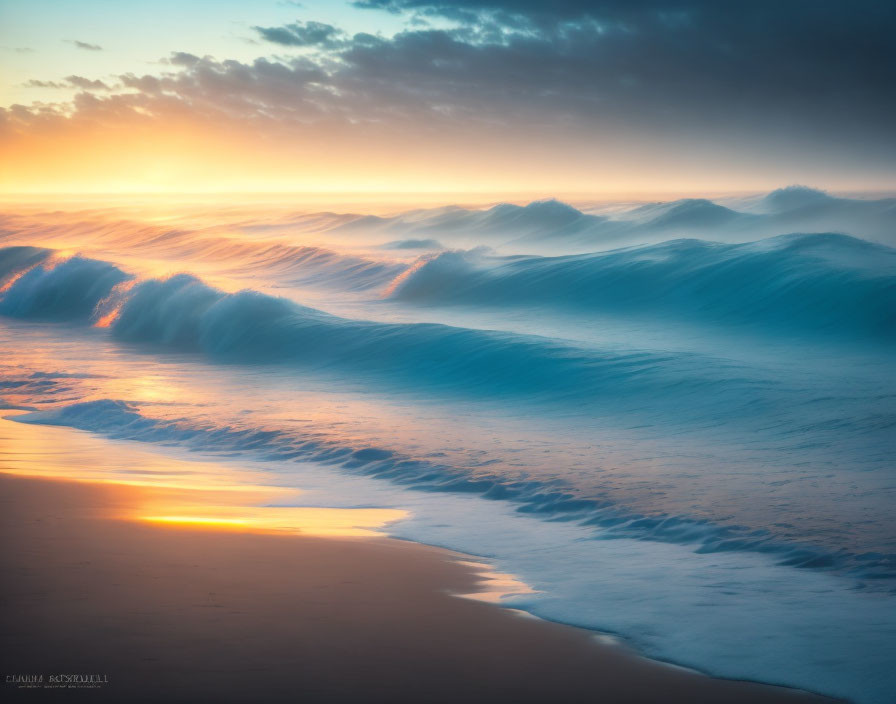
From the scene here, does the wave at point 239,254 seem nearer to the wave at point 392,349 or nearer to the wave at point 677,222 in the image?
the wave at point 392,349

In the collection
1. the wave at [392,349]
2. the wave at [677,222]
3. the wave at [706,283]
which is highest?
the wave at [677,222]

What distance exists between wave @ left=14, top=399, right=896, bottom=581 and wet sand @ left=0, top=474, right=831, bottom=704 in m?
1.33

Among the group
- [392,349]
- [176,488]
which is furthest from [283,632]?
[392,349]

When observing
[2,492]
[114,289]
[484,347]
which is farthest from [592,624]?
[114,289]

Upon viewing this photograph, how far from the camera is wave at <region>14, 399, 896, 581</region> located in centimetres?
508

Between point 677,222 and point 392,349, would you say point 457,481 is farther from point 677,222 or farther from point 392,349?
point 677,222

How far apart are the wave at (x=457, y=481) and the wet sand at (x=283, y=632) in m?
1.33

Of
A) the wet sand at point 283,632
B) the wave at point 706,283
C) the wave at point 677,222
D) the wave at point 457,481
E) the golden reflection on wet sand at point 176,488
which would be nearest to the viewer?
the wet sand at point 283,632

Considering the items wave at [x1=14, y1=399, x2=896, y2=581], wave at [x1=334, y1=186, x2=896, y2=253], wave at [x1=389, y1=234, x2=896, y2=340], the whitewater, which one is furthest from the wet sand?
wave at [x1=334, y1=186, x2=896, y2=253]

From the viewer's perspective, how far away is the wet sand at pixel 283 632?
3350mm

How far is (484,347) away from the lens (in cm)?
1330

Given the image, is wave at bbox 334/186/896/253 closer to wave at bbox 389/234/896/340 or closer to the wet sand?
wave at bbox 389/234/896/340

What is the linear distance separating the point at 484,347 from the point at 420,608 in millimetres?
9204

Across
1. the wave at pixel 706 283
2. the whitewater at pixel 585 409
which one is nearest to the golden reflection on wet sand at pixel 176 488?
the whitewater at pixel 585 409
